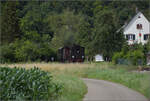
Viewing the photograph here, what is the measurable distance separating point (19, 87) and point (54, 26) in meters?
41.4

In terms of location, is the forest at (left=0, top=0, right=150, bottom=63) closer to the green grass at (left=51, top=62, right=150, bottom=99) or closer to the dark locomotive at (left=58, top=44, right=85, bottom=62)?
the dark locomotive at (left=58, top=44, right=85, bottom=62)

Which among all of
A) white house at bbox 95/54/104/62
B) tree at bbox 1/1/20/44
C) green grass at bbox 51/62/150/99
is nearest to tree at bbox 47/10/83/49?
white house at bbox 95/54/104/62

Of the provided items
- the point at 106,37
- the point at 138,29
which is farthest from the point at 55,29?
the point at 138,29

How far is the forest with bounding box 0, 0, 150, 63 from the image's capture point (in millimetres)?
40688

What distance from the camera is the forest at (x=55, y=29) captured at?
133 ft

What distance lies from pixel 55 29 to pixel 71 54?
6.23 meters

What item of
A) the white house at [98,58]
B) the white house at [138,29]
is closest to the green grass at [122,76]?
the white house at [98,58]

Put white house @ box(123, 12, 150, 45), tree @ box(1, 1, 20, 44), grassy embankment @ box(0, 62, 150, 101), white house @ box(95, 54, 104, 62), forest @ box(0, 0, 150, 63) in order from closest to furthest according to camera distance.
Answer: grassy embankment @ box(0, 62, 150, 101) < tree @ box(1, 1, 20, 44) < forest @ box(0, 0, 150, 63) < white house @ box(95, 54, 104, 62) < white house @ box(123, 12, 150, 45)

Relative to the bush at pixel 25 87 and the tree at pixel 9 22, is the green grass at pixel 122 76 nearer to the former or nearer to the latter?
the bush at pixel 25 87

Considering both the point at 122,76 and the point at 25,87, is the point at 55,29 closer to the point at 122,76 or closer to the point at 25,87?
the point at 122,76

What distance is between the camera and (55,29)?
2121 inches

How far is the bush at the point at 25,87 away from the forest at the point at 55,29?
24.2 metres

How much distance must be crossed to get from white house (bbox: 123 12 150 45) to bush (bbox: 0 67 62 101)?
41.3 m

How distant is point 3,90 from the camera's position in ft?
42.0
